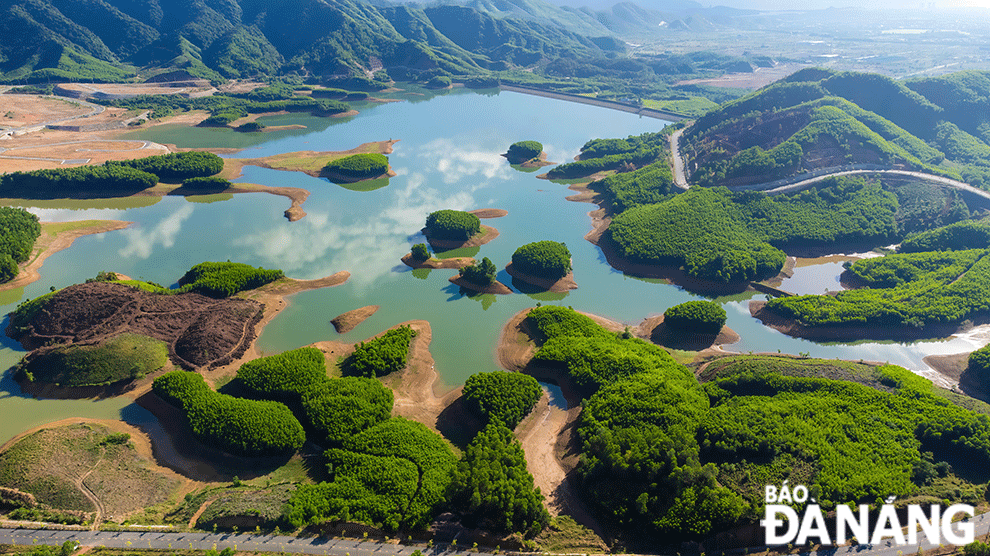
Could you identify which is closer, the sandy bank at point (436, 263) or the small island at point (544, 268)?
the small island at point (544, 268)

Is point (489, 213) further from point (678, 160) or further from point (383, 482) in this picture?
point (383, 482)

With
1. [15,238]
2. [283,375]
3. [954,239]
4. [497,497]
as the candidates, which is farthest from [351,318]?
[954,239]

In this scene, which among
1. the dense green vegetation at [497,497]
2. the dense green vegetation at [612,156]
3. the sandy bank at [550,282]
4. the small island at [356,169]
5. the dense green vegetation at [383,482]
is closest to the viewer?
the dense green vegetation at [383,482]

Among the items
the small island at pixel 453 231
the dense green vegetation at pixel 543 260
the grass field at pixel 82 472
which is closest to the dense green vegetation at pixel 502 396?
the dense green vegetation at pixel 543 260

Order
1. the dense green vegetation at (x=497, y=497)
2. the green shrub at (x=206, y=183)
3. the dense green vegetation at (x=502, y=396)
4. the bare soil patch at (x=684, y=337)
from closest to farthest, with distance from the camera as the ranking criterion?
1. the dense green vegetation at (x=497, y=497)
2. the dense green vegetation at (x=502, y=396)
3. the bare soil patch at (x=684, y=337)
4. the green shrub at (x=206, y=183)

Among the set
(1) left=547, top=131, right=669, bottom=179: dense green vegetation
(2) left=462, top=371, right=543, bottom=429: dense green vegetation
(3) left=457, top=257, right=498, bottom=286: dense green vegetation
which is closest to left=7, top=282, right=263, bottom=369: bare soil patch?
(2) left=462, top=371, right=543, bottom=429: dense green vegetation

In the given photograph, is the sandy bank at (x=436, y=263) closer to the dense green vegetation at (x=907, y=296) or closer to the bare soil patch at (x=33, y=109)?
the dense green vegetation at (x=907, y=296)

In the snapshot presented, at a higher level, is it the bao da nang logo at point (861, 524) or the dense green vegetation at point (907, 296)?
the dense green vegetation at point (907, 296)
